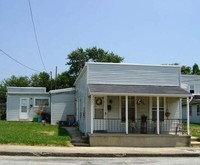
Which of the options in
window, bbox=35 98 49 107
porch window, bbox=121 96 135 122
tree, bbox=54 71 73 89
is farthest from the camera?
tree, bbox=54 71 73 89

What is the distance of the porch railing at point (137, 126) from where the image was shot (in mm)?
22848

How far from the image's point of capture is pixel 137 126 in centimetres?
2334

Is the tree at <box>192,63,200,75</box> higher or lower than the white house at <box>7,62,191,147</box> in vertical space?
higher

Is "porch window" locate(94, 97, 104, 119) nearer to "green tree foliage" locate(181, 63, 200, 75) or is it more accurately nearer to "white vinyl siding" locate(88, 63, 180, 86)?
"white vinyl siding" locate(88, 63, 180, 86)

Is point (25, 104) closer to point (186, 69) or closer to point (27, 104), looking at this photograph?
point (27, 104)

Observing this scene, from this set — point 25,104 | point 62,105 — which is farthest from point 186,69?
point 62,105

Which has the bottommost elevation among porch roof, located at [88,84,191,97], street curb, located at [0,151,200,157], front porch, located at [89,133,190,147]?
street curb, located at [0,151,200,157]

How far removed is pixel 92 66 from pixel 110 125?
142 inches

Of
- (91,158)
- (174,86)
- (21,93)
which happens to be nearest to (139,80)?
(174,86)

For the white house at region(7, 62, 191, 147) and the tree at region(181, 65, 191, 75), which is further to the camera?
the tree at region(181, 65, 191, 75)

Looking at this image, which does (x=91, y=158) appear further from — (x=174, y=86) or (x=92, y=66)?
(x=174, y=86)

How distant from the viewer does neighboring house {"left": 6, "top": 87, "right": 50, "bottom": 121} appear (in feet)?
126

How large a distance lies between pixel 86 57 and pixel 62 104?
102 ft

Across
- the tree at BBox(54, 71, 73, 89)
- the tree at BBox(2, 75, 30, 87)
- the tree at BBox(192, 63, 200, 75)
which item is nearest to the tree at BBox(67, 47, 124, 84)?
the tree at BBox(54, 71, 73, 89)
